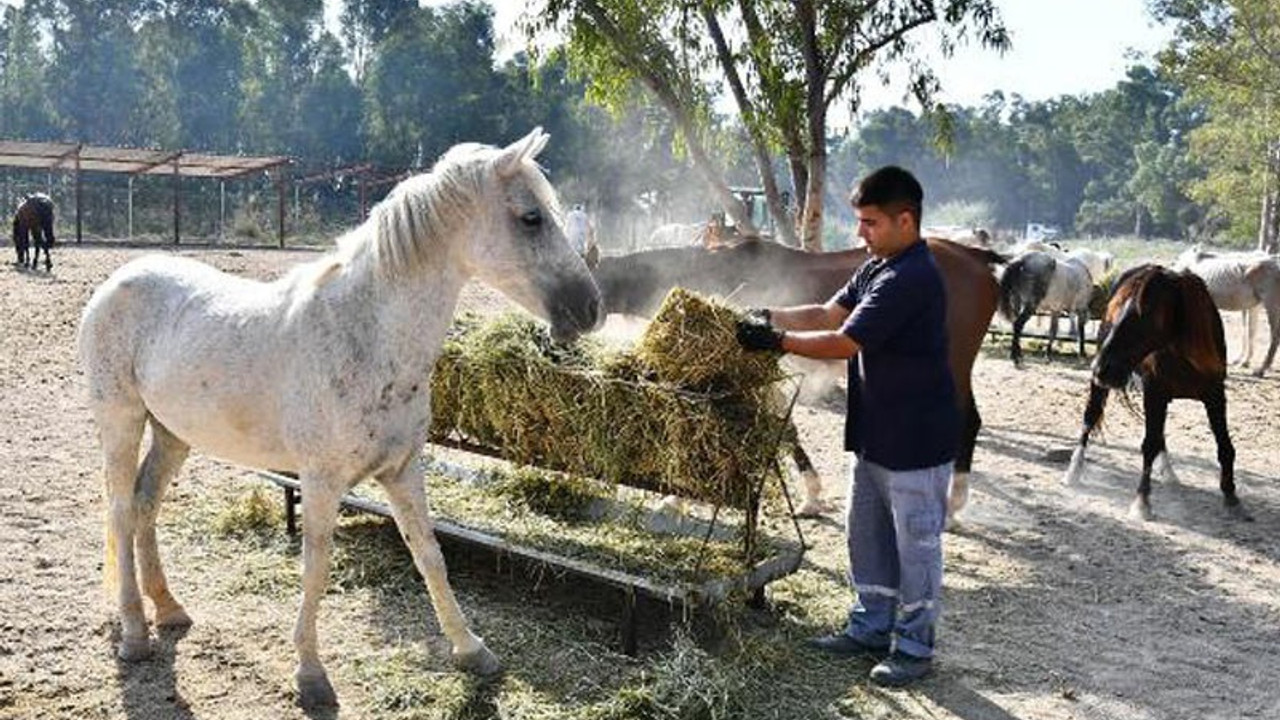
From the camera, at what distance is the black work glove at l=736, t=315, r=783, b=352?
416cm

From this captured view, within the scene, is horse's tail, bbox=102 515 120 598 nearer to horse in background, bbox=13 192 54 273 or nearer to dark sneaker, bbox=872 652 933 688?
dark sneaker, bbox=872 652 933 688

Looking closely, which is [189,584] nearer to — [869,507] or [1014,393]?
[869,507]

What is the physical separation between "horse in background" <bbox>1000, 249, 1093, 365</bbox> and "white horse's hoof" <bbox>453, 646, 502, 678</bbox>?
11831 millimetres

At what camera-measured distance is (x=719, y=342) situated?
14.2 feet

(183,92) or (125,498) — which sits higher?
(183,92)

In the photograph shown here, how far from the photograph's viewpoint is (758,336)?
164 inches

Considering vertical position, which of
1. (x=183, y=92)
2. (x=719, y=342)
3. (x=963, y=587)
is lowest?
(x=963, y=587)

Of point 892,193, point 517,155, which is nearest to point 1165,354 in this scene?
point 892,193

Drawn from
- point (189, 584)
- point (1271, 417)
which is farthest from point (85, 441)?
point (1271, 417)

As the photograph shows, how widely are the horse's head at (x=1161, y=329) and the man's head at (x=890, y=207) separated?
367 centimetres

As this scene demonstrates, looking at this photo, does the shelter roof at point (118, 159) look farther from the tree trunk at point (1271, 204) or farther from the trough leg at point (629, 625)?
the trough leg at point (629, 625)

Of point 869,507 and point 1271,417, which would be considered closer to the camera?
point 869,507

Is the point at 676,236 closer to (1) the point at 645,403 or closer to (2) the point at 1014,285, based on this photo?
(2) the point at 1014,285

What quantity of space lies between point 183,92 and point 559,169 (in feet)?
67.7
